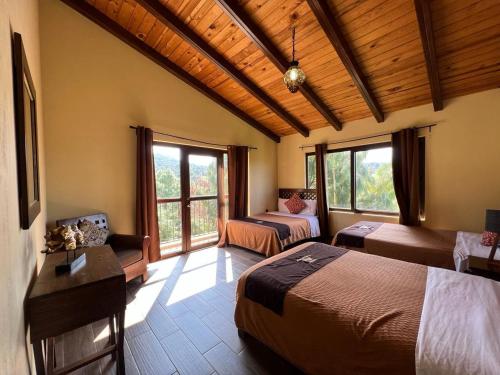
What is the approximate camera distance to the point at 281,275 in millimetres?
1664

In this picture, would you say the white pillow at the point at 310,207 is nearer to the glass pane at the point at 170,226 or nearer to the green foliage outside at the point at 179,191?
the green foliage outside at the point at 179,191

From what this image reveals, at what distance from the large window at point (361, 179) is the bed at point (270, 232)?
24.4 inches

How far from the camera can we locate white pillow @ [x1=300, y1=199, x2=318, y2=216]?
15.1 ft

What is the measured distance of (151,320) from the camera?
202 centimetres

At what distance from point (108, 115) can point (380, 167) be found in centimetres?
463

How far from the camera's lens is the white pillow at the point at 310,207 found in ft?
15.1

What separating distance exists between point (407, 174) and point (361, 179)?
0.82m

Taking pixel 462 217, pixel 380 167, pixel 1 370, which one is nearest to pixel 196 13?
pixel 1 370

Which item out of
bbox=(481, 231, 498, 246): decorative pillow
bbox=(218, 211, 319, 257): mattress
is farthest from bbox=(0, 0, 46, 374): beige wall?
bbox=(481, 231, 498, 246): decorative pillow

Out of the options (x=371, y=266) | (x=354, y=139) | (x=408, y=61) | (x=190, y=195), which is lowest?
(x=371, y=266)

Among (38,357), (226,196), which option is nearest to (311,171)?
(226,196)

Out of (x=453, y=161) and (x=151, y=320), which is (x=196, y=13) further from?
(x=453, y=161)

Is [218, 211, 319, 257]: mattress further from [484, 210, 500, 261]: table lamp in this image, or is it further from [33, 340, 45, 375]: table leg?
[33, 340, 45, 375]: table leg

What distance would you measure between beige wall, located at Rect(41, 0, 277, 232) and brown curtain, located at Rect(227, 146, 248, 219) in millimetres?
1097
